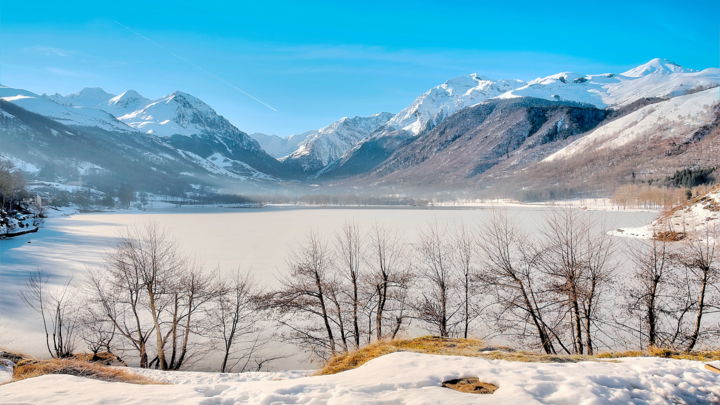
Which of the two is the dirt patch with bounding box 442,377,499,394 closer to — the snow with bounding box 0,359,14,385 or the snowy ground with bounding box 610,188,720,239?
the snow with bounding box 0,359,14,385

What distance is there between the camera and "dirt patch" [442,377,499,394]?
6.42 metres

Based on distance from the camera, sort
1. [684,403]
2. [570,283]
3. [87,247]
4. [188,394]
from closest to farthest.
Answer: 1. [684,403]
2. [188,394]
3. [570,283]
4. [87,247]

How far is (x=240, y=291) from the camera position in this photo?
2139 centimetres

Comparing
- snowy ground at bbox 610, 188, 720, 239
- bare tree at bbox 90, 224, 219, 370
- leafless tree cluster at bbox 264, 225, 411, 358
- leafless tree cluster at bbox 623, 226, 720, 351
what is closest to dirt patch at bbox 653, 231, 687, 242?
leafless tree cluster at bbox 623, 226, 720, 351

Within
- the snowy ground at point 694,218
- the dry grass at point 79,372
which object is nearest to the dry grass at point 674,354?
the dry grass at point 79,372

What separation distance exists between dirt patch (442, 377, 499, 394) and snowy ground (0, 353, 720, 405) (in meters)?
0.12

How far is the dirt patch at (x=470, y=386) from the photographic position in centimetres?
642

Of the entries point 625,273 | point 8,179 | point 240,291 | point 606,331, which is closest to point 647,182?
point 625,273

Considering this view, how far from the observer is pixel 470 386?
6.58 meters

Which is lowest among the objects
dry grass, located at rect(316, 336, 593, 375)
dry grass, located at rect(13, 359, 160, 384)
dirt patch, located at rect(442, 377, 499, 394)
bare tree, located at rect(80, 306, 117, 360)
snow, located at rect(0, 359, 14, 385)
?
bare tree, located at rect(80, 306, 117, 360)

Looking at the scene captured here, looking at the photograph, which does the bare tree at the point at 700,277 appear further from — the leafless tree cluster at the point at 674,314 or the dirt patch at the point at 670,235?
the dirt patch at the point at 670,235

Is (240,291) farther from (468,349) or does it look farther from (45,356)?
(468,349)

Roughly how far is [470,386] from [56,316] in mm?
23840

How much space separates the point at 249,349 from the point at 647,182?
206 metres
